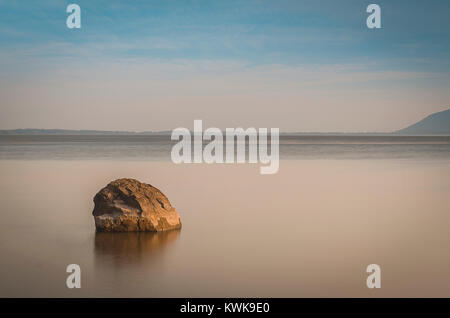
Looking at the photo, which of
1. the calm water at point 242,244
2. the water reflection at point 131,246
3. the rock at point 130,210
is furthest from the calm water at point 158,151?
the water reflection at point 131,246

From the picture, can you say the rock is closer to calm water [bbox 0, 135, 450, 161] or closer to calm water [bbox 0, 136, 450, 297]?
calm water [bbox 0, 136, 450, 297]

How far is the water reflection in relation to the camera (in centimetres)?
562

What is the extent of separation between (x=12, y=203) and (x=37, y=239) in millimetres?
3358

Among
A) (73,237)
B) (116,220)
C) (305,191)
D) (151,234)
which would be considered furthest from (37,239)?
(305,191)

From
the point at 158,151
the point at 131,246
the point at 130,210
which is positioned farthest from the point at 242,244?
the point at 158,151

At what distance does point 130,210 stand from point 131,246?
80 centimetres

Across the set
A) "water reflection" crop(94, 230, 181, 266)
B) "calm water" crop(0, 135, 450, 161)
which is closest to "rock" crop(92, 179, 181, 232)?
"water reflection" crop(94, 230, 181, 266)

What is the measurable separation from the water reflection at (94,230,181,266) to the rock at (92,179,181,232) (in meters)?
0.11

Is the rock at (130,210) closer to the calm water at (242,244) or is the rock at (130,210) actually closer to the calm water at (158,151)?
the calm water at (242,244)

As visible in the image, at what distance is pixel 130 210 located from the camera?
6.82 m

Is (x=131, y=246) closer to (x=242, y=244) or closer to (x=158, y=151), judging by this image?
(x=242, y=244)
